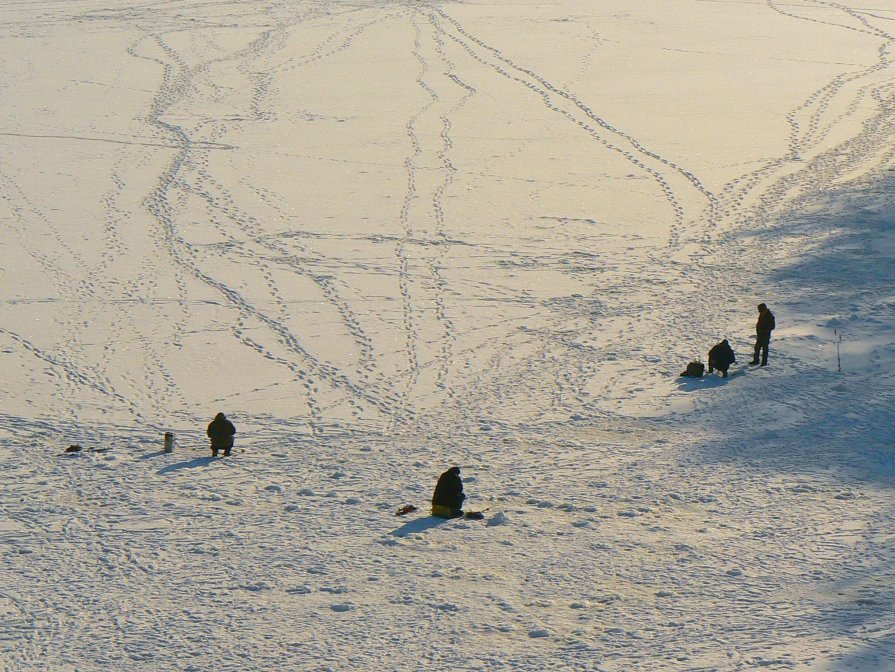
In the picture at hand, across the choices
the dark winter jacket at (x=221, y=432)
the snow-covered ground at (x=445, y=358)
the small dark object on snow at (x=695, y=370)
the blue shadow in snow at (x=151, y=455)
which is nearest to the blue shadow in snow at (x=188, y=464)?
the snow-covered ground at (x=445, y=358)

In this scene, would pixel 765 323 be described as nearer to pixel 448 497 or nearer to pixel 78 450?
pixel 448 497

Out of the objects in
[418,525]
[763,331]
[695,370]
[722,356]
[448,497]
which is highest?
[763,331]

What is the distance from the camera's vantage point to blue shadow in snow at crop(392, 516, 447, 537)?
10305 mm

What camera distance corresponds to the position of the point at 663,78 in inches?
1166

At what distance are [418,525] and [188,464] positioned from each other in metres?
2.79

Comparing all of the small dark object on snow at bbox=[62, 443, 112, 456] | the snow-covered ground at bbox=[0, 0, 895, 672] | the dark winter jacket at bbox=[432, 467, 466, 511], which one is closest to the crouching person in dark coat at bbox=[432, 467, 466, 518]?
the dark winter jacket at bbox=[432, 467, 466, 511]

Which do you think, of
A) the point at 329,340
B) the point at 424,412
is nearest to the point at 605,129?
the point at 329,340

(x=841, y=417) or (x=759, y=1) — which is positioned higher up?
(x=759, y=1)

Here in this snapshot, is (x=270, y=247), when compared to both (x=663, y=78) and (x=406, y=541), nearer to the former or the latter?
(x=406, y=541)

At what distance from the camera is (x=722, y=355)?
13773mm

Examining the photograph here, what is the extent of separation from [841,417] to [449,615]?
5857mm

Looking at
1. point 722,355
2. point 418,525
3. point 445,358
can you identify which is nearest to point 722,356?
point 722,355

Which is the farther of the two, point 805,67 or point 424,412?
point 805,67

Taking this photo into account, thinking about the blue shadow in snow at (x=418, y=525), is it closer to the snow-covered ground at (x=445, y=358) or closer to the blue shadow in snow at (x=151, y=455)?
the snow-covered ground at (x=445, y=358)
